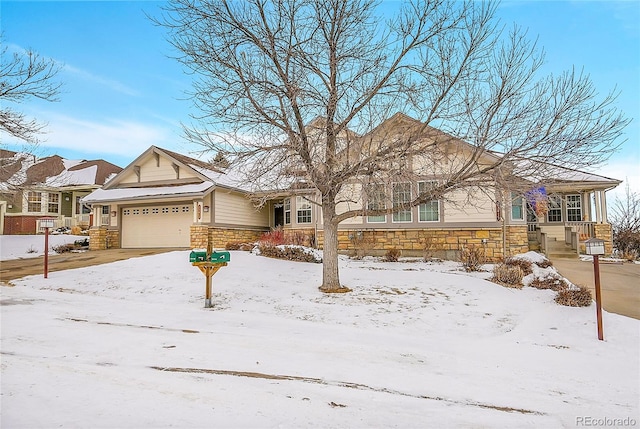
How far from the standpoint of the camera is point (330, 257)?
9523 mm

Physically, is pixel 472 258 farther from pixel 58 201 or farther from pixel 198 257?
pixel 58 201

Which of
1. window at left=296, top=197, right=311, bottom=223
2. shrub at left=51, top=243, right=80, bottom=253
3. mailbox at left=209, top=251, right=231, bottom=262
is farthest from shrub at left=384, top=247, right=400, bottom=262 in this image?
shrub at left=51, top=243, right=80, bottom=253

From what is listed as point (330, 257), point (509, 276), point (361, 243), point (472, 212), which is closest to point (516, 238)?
point (472, 212)

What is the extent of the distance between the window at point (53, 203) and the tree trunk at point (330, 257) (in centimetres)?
2583

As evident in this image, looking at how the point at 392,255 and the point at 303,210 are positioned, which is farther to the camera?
the point at 303,210

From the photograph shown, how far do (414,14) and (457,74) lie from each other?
1.74 m

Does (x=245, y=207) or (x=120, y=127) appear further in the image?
(x=245, y=207)

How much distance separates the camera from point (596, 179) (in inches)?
658

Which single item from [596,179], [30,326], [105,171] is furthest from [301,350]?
[105,171]

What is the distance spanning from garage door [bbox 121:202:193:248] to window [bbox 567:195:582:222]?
19328 mm

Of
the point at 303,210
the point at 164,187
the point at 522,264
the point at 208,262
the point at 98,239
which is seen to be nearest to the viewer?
the point at 208,262

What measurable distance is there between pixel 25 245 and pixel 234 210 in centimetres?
1098

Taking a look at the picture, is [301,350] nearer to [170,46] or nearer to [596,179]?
[170,46]

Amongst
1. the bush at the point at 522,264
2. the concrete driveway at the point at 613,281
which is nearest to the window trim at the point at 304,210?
the bush at the point at 522,264
